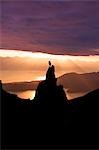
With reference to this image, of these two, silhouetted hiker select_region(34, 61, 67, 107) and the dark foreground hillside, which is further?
silhouetted hiker select_region(34, 61, 67, 107)

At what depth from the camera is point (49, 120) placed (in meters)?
88.5

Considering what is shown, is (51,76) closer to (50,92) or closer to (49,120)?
(50,92)

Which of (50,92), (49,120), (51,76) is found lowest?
(49,120)

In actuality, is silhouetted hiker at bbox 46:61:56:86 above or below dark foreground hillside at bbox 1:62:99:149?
above

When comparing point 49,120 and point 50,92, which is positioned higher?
point 50,92

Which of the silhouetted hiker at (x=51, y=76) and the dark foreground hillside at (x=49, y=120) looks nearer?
the dark foreground hillside at (x=49, y=120)

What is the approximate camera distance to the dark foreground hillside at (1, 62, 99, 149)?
250 feet

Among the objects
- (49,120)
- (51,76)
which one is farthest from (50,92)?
(49,120)

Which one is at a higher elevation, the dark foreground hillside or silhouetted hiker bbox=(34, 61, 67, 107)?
silhouetted hiker bbox=(34, 61, 67, 107)

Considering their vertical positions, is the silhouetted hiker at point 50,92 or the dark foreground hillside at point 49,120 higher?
the silhouetted hiker at point 50,92

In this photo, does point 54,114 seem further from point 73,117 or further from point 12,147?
point 12,147

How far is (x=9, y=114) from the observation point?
254 feet

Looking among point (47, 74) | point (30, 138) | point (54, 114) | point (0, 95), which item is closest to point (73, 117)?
point (54, 114)

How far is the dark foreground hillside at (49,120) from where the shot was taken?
76.1 metres
